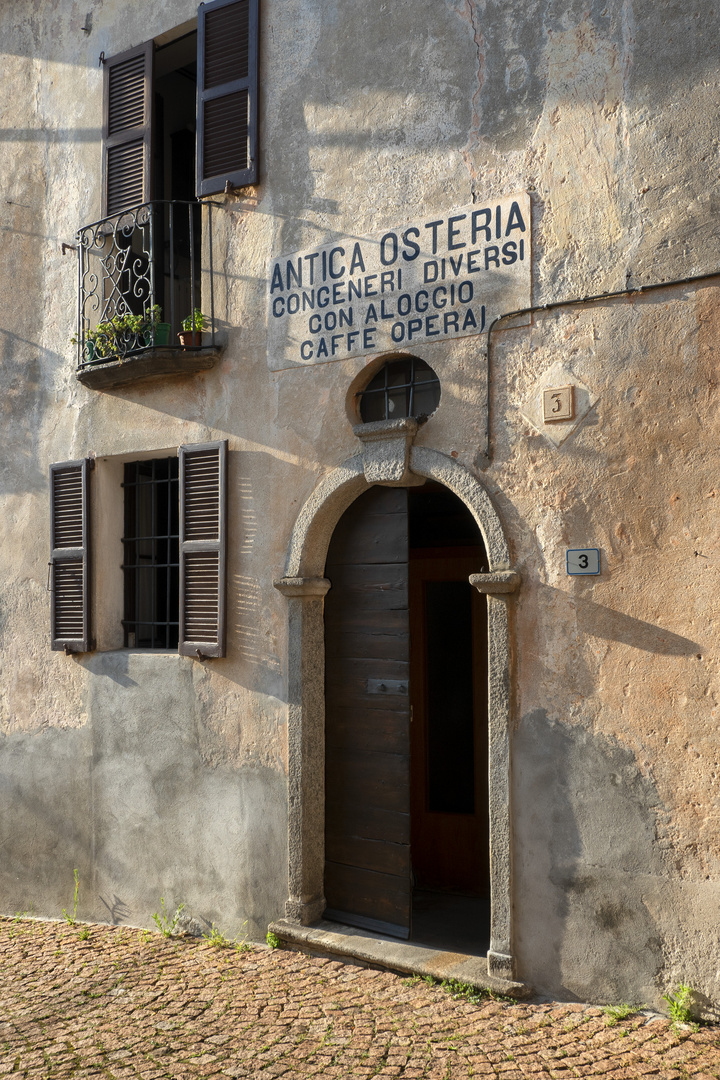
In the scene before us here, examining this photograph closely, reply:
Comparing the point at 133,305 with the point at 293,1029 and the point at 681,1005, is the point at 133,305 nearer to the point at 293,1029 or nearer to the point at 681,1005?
the point at 293,1029

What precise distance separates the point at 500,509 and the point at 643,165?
1892 mm

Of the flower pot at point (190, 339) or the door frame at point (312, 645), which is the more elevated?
the flower pot at point (190, 339)

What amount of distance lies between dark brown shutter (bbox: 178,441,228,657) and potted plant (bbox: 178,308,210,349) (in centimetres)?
70

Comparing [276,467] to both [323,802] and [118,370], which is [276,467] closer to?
[118,370]

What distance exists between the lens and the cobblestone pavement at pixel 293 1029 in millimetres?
4152

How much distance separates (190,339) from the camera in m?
6.29

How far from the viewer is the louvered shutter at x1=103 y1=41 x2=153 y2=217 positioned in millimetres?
6797

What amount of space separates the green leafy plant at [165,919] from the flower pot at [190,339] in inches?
149

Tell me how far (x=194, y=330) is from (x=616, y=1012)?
478 centimetres

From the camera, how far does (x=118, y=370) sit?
657 cm

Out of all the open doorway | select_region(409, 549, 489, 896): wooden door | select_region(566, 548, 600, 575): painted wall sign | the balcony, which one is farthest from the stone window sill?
select_region(566, 548, 600, 575): painted wall sign

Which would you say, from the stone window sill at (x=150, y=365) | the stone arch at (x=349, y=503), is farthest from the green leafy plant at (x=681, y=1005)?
the stone window sill at (x=150, y=365)

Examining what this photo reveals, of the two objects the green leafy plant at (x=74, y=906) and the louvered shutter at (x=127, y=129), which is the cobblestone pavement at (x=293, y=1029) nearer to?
the green leafy plant at (x=74, y=906)

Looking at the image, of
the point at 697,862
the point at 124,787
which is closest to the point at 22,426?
the point at 124,787
